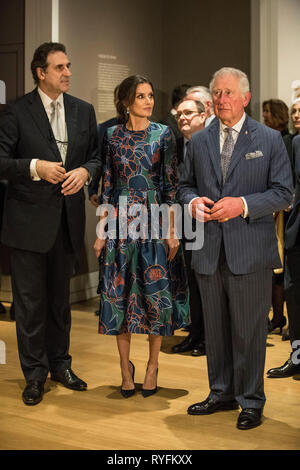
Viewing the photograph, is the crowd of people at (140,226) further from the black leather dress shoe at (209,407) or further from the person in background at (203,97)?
the person in background at (203,97)

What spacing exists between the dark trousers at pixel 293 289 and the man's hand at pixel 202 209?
121 cm

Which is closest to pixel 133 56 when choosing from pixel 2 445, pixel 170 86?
pixel 170 86

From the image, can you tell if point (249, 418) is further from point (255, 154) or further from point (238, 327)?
point (255, 154)

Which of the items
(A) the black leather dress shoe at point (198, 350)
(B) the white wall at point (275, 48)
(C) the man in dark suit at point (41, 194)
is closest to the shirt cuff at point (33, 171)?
(C) the man in dark suit at point (41, 194)

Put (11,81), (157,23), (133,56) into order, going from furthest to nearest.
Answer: (157,23), (133,56), (11,81)

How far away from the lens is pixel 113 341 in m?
5.21

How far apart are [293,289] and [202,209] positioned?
1359mm

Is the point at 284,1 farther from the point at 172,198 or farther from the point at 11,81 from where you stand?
the point at 172,198

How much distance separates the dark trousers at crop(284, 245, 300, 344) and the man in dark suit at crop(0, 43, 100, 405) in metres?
1.31

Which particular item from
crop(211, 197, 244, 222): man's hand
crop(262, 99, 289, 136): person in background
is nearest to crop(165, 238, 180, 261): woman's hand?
crop(211, 197, 244, 222): man's hand

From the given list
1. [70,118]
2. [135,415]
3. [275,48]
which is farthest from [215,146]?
[275,48]

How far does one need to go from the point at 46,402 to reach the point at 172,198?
1.28 m

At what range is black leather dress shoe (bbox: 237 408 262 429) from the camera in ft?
11.1

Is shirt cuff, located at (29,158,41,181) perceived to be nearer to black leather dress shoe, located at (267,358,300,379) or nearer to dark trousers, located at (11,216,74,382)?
dark trousers, located at (11,216,74,382)
